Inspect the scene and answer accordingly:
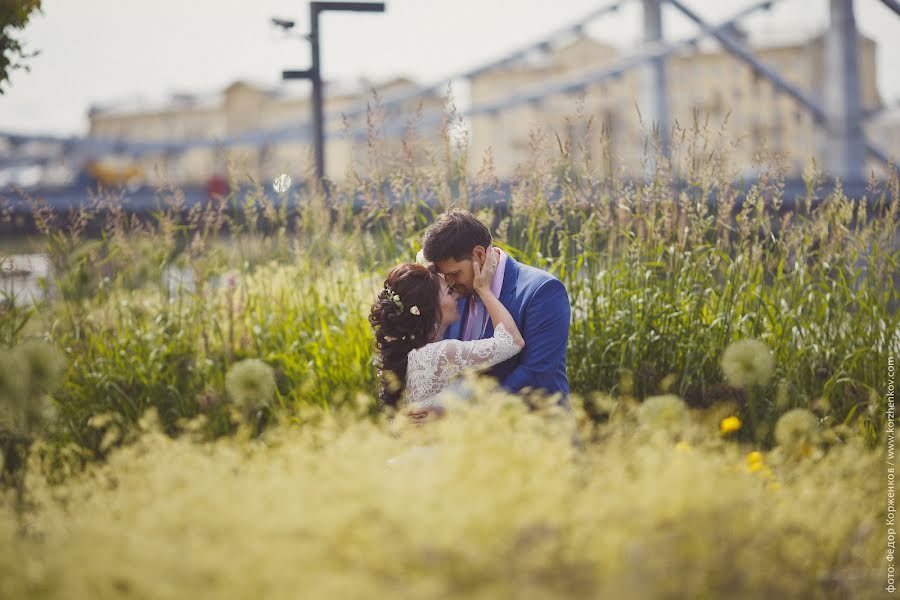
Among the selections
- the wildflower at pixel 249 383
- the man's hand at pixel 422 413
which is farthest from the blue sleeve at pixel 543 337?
the wildflower at pixel 249 383

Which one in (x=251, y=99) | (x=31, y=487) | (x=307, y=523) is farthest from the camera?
(x=251, y=99)

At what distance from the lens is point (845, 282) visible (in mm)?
3471

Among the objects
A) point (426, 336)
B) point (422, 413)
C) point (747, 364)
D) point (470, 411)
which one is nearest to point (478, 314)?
point (426, 336)

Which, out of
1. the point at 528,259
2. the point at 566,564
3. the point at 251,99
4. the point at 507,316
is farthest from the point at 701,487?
the point at 251,99

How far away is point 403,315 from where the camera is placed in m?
2.73

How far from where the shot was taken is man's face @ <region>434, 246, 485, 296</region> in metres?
2.74

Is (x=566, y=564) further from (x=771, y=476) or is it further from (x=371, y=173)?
(x=371, y=173)

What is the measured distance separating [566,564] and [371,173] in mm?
2549

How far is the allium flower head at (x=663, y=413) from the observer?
2.29 metres

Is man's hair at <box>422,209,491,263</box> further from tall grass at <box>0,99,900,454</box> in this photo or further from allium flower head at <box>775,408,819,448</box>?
allium flower head at <box>775,408,819,448</box>

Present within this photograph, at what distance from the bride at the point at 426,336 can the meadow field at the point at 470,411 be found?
0.22 metres

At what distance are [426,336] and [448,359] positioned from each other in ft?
0.51

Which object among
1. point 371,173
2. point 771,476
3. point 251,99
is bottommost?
point 771,476

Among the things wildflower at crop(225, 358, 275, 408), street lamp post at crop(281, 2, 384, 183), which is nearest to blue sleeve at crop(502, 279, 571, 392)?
wildflower at crop(225, 358, 275, 408)
